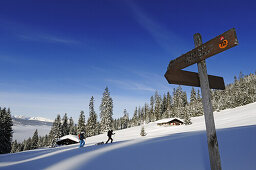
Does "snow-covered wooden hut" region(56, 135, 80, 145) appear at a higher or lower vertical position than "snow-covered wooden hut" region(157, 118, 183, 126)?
lower

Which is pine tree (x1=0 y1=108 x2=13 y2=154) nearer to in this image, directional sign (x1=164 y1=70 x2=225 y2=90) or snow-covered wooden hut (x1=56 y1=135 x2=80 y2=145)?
snow-covered wooden hut (x1=56 y1=135 x2=80 y2=145)

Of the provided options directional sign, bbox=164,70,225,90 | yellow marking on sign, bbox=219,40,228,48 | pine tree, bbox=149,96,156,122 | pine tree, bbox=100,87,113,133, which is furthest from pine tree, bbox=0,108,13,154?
pine tree, bbox=149,96,156,122

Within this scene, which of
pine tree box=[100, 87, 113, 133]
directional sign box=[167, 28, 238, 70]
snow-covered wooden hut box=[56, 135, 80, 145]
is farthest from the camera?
pine tree box=[100, 87, 113, 133]

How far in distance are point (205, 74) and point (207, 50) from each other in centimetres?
52

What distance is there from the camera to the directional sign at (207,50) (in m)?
2.69

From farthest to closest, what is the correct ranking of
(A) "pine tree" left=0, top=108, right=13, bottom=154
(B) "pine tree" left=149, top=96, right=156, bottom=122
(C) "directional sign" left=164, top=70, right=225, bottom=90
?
(B) "pine tree" left=149, top=96, right=156, bottom=122 < (A) "pine tree" left=0, top=108, right=13, bottom=154 < (C) "directional sign" left=164, top=70, right=225, bottom=90

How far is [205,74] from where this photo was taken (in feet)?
10.6

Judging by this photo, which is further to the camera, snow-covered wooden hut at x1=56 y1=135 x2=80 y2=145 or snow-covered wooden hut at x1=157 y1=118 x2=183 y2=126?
snow-covered wooden hut at x1=157 y1=118 x2=183 y2=126

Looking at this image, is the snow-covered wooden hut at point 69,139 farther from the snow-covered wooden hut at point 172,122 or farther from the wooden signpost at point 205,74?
the wooden signpost at point 205,74

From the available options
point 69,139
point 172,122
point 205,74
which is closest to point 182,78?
point 205,74

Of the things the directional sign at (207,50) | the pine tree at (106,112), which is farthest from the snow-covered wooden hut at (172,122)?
the directional sign at (207,50)

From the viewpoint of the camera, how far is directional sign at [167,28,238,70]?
2693 mm

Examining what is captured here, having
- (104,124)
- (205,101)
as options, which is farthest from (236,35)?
(104,124)

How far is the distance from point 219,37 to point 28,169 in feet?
30.0
